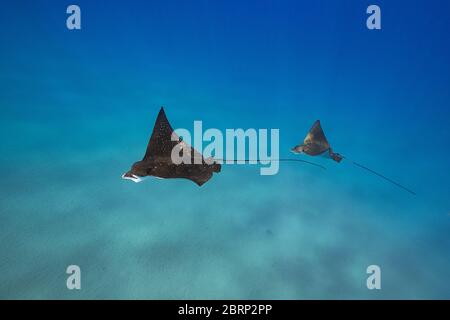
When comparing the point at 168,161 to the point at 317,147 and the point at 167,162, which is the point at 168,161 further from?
the point at 317,147

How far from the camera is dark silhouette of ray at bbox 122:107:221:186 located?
17.4 feet

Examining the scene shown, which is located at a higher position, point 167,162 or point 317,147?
point 317,147

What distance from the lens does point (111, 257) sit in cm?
575

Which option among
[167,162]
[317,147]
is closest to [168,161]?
[167,162]

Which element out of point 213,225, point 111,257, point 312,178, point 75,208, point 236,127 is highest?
point 236,127

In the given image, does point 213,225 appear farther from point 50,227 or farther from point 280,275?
point 50,227

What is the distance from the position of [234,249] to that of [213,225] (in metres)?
1.08

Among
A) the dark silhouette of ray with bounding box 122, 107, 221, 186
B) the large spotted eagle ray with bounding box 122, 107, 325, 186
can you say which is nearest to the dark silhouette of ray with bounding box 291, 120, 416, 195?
the large spotted eagle ray with bounding box 122, 107, 325, 186

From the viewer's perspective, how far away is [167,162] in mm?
5352

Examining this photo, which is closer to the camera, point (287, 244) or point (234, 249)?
point (234, 249)

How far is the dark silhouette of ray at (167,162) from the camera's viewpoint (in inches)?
209
